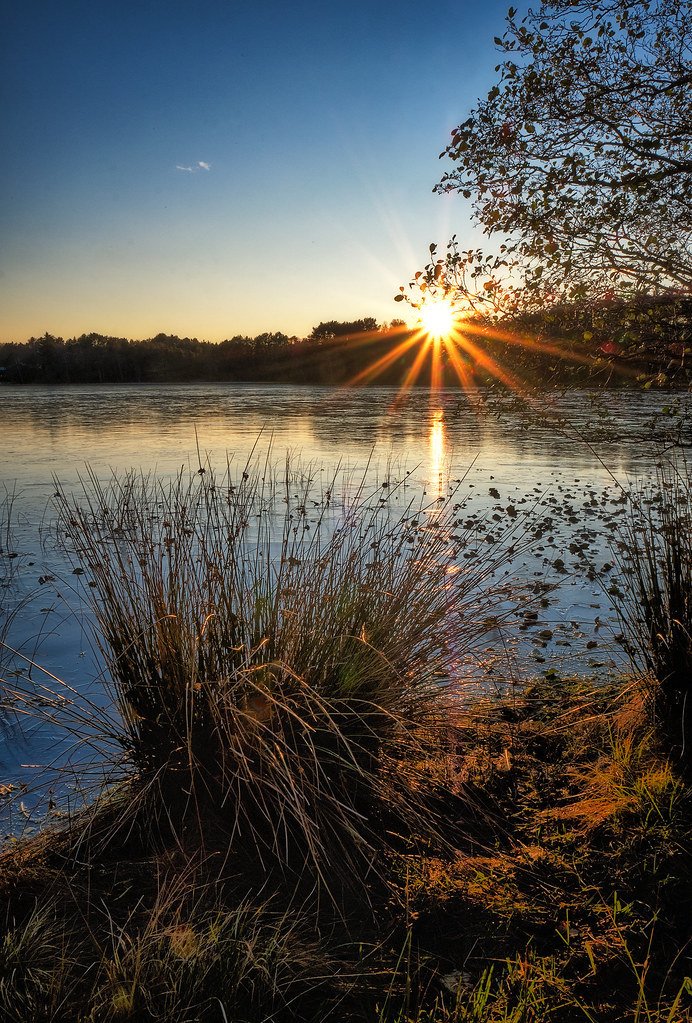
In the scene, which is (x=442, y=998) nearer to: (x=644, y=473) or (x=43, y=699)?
(x=43, y=699)

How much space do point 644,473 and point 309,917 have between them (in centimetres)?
1303

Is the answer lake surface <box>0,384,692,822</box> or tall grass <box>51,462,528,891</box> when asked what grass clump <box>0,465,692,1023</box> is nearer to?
tall grass <box>51,462,528,891</box>

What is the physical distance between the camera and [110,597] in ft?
11.1

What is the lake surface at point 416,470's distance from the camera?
203 inches

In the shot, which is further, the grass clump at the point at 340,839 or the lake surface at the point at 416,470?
the lake surface at the point at 416,470

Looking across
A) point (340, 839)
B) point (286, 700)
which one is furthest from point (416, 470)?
point (340, 839)

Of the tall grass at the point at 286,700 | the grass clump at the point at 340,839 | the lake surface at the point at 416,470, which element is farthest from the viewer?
the lake surface at the point at 416,470

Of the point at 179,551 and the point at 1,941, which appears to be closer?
the point at 1,941

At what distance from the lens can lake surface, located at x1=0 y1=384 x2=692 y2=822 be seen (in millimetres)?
5168

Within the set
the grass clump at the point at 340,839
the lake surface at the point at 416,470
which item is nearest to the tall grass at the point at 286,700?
the grass clump at the point at 340,839

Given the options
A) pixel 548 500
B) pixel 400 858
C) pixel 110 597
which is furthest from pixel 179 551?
pixel 548 500

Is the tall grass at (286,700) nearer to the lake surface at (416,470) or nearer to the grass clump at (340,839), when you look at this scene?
the grass clump at (340,839)

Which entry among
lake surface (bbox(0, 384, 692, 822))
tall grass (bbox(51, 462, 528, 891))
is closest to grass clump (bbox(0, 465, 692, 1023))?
tall grass (bbox(51, 462, 528, 891))

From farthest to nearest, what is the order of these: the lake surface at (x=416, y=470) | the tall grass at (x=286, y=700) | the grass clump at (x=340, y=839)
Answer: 1. the lake surface at (x=416, y=470)
2. the tall grass at (x=286, y=700)
3. the grass clump at (x=340, y=839)
